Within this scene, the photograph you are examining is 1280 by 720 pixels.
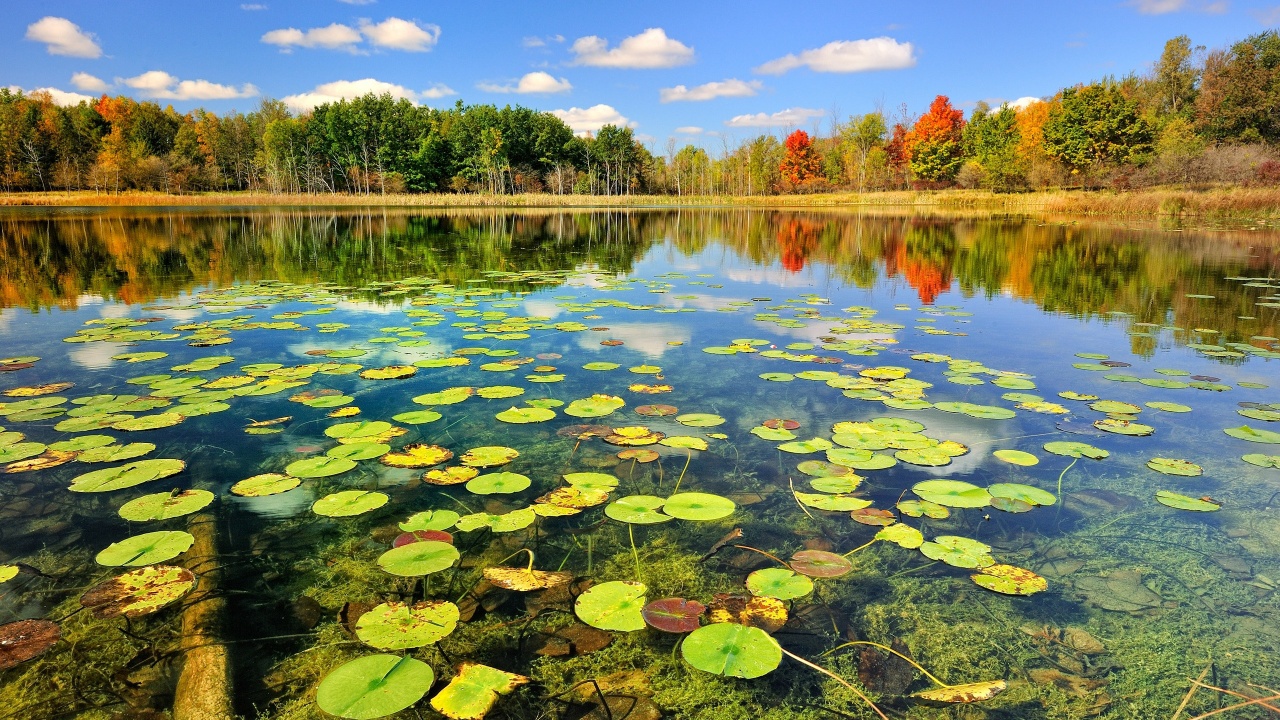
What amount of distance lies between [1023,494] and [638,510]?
6.38 ft

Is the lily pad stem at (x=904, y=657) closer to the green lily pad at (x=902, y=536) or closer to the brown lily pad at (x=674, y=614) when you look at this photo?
the brown lily pad at (x=674, y=614)

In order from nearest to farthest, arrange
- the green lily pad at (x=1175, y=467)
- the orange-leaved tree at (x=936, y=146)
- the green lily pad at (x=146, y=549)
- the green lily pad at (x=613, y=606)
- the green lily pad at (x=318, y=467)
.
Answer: the green lily pad at (x=613, y=606) < the green lily pad at (x=146, y=549) < the green lily pad at (x=318, y=467) < the green lily pad at (x=1175, y=467) < the orange-leaved tree at (x=936, y=146)

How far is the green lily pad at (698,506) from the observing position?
2803 mm

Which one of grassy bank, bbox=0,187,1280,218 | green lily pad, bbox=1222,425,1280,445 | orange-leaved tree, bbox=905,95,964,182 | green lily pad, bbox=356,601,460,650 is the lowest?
green lily pad, bbox=356,601,460,650

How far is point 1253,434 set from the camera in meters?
3.95

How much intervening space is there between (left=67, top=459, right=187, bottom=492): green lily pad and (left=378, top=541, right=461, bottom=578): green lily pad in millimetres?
1545

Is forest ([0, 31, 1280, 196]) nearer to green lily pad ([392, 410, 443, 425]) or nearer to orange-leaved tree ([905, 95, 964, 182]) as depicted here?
orange-leaved tree ([905, 95, 964, 182])

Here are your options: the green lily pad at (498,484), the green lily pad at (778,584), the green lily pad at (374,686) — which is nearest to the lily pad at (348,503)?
the green lily pad at (498,484)

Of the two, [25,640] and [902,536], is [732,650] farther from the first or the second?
[25,640]

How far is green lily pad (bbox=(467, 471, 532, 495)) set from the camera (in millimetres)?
3014

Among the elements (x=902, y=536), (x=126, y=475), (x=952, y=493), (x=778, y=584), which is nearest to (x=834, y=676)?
(x=778, y=584)

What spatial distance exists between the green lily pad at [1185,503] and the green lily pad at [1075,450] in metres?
0.49

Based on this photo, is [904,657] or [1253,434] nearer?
A: [904,657]

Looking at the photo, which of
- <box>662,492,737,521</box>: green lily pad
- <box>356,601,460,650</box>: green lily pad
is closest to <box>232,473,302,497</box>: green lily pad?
<box>356,601,460,650</box>: green lily pad
